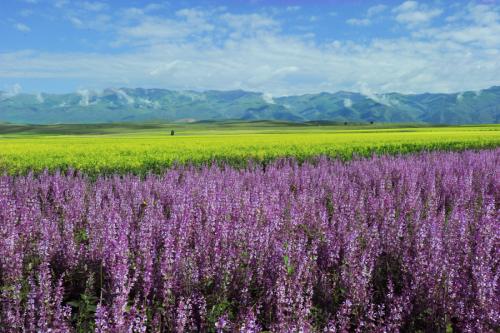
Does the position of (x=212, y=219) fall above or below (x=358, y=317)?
above

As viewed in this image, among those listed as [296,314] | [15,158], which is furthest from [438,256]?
[15,158]

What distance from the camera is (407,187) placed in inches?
364

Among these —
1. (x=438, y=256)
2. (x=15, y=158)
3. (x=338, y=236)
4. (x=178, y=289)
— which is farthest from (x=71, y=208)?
(x=15, y=158)

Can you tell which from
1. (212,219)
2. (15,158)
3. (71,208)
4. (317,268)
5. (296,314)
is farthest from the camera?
(15,158)

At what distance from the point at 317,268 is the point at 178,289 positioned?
4.81 feet

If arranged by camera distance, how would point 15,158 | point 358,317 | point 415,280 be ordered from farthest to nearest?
point 15,158 → point 415,280 → point 358,317

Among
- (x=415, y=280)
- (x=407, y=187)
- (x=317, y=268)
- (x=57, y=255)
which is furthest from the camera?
(x=407, y=187)

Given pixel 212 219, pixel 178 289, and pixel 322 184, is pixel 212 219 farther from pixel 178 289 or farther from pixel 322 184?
pixel 322 184

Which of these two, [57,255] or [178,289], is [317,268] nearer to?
[178,289]

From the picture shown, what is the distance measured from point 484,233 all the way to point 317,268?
2.22m

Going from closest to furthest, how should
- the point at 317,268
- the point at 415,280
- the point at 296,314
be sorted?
the point at 296,314
the point at 415,280
the point at 317,268

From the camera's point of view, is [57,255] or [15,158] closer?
[57,255]

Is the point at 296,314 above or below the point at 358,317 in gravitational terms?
above

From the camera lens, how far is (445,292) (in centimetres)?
378
